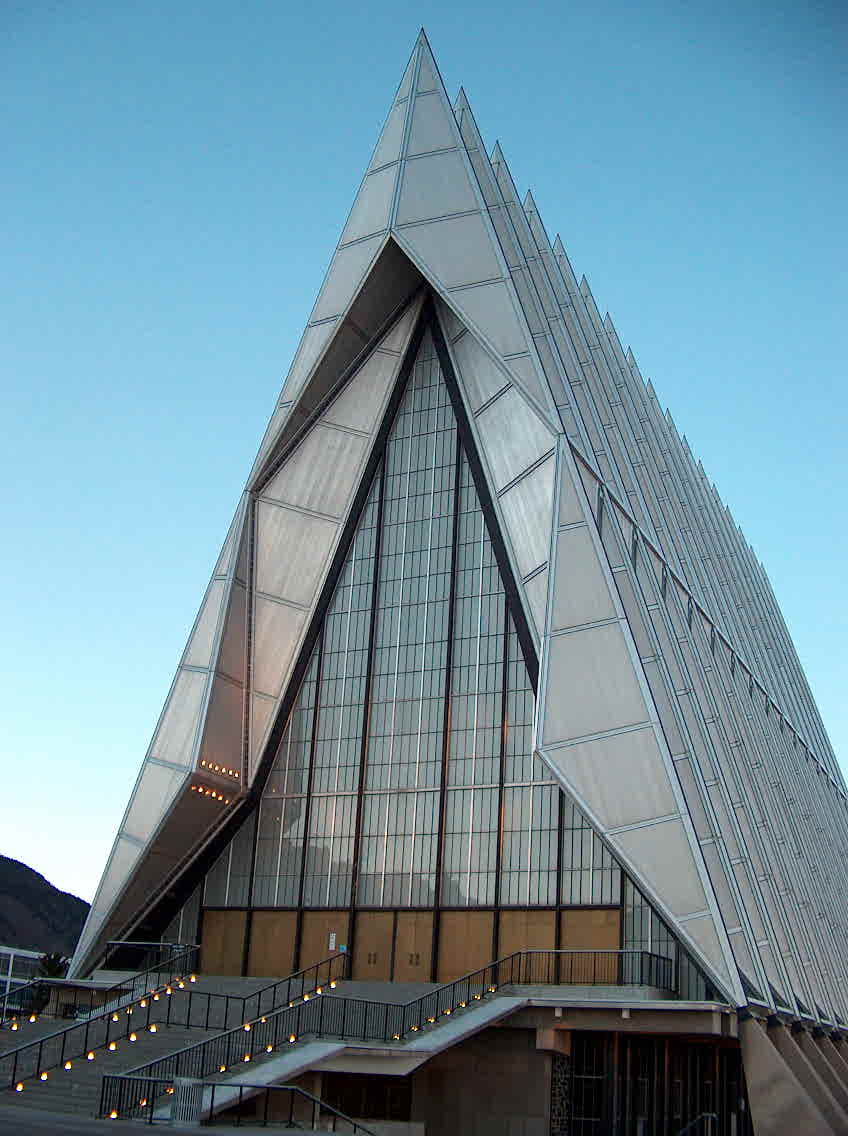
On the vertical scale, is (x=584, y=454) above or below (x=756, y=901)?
above

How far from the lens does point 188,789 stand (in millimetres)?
35062

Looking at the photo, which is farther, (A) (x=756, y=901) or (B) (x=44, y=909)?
(B) (x=44, y=909)

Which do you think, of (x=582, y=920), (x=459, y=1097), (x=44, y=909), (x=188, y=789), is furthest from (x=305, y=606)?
(x=44, y=909)

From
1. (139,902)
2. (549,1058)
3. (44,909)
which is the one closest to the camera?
(549,1058)

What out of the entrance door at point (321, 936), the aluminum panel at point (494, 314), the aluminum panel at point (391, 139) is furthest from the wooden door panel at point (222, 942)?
the aluminum panel at point (391, 139)

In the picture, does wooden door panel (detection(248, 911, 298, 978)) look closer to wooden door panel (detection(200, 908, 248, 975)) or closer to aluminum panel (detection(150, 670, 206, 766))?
wooden door panel (detection(200, 908, 248, 975))

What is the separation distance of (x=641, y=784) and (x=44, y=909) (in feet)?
473

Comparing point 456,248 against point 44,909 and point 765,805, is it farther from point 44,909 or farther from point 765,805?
point 44,909

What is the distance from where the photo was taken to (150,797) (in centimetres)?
3572

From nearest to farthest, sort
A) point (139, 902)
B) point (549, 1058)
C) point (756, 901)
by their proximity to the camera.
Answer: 1. point (549, 1058)
2. point (756, 901)
3. point (139, 902)

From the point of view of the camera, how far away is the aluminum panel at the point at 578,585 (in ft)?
102

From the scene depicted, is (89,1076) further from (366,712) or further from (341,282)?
(341,282)

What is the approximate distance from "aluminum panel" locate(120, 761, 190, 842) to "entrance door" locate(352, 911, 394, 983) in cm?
616

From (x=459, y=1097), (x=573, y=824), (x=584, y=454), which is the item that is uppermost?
(x=584, y=454)
